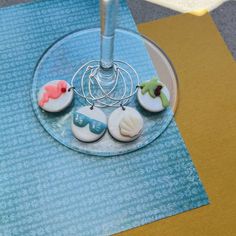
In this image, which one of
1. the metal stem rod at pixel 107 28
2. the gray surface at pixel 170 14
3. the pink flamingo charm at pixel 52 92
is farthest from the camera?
the gray surface at pixel 170 14

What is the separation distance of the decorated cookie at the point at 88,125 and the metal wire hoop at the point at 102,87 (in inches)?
1.4

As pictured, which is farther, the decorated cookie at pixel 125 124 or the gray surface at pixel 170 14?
the gray surface at pixel 170 14

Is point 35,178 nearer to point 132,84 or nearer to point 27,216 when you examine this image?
point 27,216

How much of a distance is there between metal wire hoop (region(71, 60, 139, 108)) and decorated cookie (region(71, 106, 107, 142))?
0.04 meters

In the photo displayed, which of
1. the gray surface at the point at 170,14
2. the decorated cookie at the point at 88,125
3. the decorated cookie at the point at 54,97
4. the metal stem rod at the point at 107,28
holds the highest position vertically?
the gray surface at the point at 170,14

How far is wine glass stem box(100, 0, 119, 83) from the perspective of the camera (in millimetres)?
451

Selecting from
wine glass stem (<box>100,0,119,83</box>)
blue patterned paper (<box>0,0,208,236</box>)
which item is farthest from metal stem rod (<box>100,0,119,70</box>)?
blue patterned paper (<box>0,0,208,236</box>)

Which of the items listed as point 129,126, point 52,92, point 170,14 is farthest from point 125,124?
point 170,14

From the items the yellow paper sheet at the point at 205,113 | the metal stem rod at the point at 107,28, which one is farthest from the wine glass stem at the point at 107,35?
the yellow paper sheet at the point at 205,113

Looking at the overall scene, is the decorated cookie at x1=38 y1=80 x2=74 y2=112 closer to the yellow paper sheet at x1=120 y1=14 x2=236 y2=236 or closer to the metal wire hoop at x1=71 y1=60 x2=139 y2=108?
the metal wire hoop at x1=71 y1=60 x2=139 y2=108

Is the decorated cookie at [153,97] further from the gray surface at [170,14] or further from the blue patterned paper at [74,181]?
the gray surface at [170,14]

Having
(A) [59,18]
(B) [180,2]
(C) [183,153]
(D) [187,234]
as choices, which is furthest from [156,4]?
(D) [187,234]

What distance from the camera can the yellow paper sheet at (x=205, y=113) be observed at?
1.76ft

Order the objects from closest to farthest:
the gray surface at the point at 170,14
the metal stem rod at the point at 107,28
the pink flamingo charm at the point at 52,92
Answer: the metal stem rod at the point at 107,28, the pink flamingo charm at the point at 52,92, the gray surface at the point at 170,14
